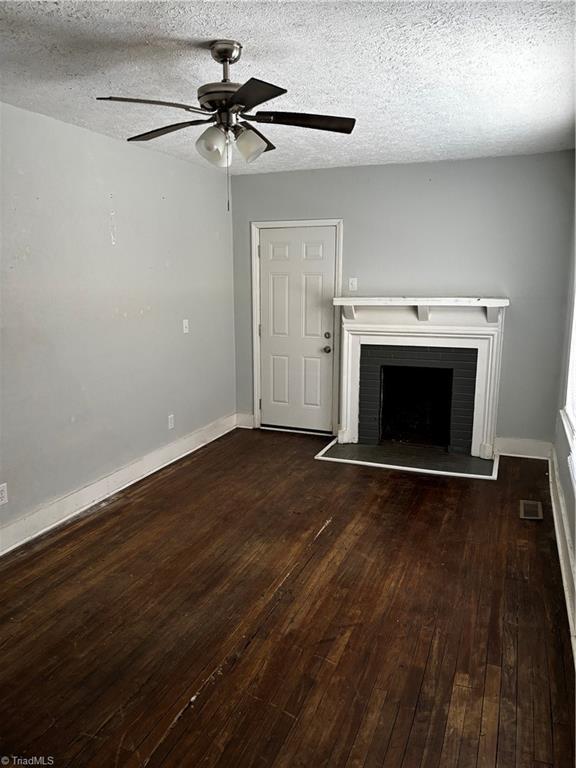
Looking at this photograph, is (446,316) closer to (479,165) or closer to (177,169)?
(479,165)

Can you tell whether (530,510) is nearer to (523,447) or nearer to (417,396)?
(523,447)

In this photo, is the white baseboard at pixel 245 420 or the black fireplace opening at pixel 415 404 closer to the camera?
the black fireplace opening at pixel 415 404

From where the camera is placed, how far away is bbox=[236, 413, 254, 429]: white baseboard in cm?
569

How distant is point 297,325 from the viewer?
5367 mm

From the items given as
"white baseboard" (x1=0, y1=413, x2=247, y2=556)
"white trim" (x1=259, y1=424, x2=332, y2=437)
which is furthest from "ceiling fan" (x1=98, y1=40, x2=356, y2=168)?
"white trim" (x1=259, y1=424, x2=332, y2=437)

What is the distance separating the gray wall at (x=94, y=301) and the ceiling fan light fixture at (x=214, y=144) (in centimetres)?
124

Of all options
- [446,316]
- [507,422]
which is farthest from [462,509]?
[446,316]

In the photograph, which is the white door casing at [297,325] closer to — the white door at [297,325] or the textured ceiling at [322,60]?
the white door at [297,325]

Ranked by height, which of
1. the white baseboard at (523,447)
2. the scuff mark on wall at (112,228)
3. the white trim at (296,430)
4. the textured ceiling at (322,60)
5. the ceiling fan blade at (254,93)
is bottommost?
the white trim at (296,430)

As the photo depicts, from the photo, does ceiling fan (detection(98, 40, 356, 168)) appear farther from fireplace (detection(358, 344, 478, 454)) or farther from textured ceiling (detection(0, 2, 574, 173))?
fireplace (detection(358, 344, 478, 454))

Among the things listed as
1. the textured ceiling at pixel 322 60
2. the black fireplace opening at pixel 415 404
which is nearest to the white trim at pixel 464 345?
the black fireplace opening at pixel 415 404

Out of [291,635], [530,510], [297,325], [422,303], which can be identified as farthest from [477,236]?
[291,635]

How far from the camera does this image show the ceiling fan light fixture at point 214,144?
2504mm

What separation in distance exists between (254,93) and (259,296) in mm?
3413
